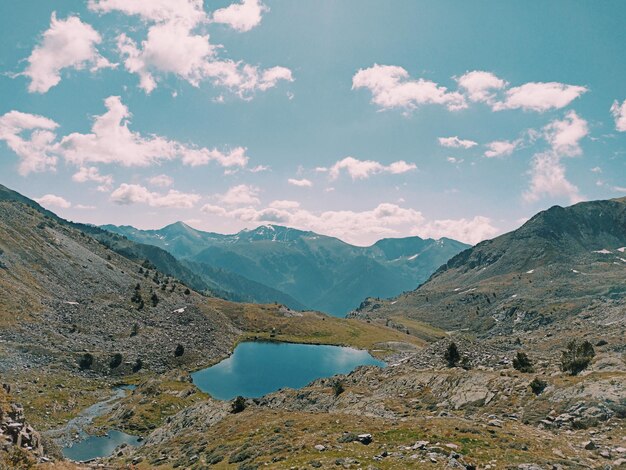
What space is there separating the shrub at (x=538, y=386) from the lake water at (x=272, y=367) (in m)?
76.2

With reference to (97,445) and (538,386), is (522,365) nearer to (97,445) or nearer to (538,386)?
(538,386)

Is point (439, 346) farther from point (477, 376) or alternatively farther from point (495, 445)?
point (495, 445)

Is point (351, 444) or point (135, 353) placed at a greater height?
point (351, 444)

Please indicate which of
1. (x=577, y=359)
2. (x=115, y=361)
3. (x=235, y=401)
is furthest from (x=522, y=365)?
(x=115, y=361)

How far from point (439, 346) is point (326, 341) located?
108080 mm

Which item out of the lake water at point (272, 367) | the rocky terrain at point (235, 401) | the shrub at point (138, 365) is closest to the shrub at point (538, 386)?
the rocky terrain at point (235, 401)

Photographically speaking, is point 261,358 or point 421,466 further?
point 261,358

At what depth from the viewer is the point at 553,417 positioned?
34.9 meters

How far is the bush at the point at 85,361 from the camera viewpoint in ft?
323

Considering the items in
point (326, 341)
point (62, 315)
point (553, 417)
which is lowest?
point (326, 341)

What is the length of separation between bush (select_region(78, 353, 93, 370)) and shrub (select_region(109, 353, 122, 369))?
5.27 meters

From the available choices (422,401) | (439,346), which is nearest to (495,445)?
(422,401)

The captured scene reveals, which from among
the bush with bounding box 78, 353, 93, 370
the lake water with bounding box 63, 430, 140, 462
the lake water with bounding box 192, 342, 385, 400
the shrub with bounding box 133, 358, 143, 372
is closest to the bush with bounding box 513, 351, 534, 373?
the lake water with bounding box 63, 430, 140, 462

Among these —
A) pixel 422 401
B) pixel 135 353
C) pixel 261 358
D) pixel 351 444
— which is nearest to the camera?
pixel 351 444
